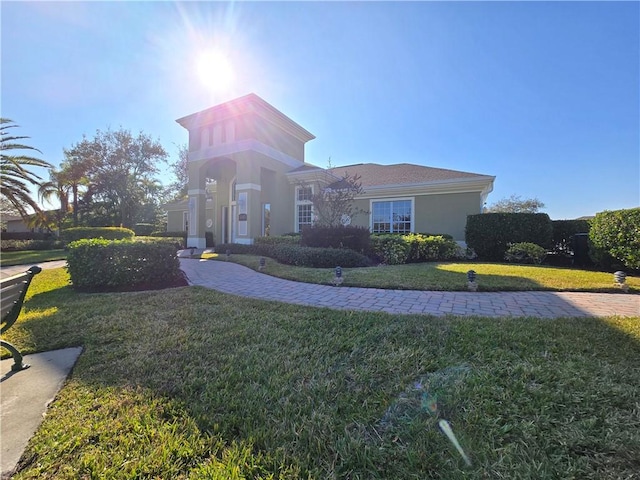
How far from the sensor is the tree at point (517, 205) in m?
33.8

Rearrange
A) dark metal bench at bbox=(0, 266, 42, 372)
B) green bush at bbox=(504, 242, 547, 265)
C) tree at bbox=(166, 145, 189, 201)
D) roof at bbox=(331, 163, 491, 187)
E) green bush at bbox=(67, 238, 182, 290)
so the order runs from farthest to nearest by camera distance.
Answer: tree at bbox=(166, 145, 189, 201) < roof at bbox=(331, 163, 491, 187) < green bush at bbox=(504, 242, 547, 265) < green bush at bbox=(67, 238, 182, 290) < dark metal bench at bbox=(0, 266, 42, 372)

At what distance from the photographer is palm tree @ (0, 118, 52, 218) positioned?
44.9 ft

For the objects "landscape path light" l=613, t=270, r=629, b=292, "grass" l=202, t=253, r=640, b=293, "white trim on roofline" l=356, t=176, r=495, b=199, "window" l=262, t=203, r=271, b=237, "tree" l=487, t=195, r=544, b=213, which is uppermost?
"tree" l=487, t=195, r=544, b=213

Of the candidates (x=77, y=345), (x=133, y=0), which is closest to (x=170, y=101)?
(x=133, y=0)

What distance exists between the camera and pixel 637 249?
715 centimetres

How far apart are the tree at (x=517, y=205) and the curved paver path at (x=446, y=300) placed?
32.6 metres

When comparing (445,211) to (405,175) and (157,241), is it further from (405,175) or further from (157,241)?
(157,241)

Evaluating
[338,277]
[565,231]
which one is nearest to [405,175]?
[565,231]

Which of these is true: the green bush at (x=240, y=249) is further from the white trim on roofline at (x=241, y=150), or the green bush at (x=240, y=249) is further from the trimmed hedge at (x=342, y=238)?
the white trim on roofline at (x=241, y=150)

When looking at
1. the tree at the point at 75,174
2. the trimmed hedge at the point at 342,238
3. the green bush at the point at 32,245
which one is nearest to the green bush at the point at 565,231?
the trimmed hedge at the point at 342,238

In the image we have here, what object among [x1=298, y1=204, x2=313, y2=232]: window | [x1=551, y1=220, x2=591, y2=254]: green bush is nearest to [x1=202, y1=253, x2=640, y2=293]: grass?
[x1=551, y1=220, x2=591, y2=254]: green bush

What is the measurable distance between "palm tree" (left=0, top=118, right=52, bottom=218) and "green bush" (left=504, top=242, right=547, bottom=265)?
74.5 ft

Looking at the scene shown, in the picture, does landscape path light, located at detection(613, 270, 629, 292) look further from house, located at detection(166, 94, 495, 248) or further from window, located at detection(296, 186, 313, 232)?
window, located at detection(296, 186, 313, 232)

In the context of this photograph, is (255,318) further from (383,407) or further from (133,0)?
(133,0)
